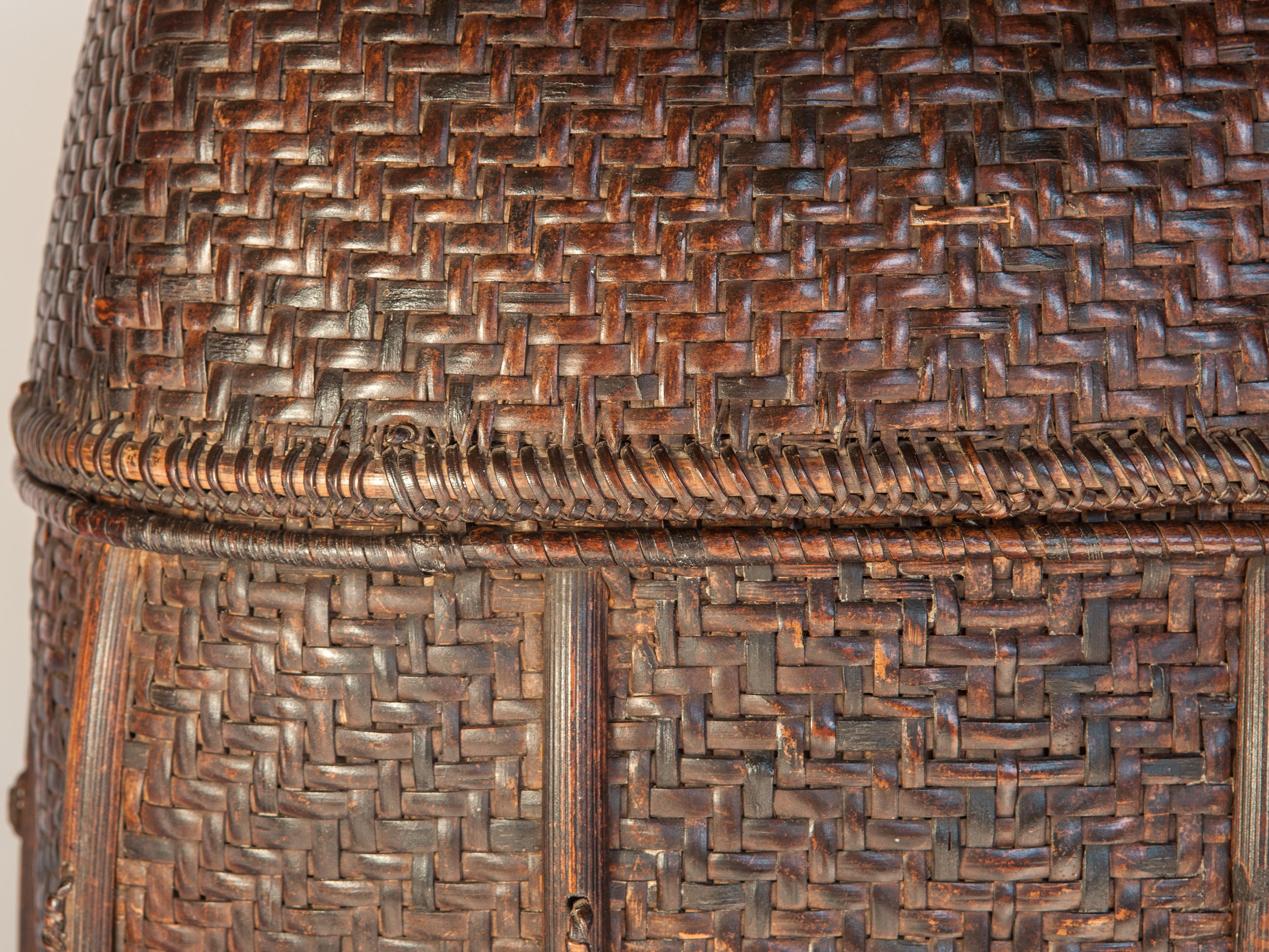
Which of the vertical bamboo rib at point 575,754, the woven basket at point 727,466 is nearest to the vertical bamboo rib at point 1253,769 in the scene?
the woven basket at point 727,466

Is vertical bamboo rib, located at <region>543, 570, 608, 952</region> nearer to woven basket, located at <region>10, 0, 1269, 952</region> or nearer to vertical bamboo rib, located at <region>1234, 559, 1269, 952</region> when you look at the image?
woven basket, located at <region>10, 0, 1269, 952</region>

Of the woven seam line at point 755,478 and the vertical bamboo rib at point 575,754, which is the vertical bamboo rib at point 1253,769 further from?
the vertical bamboo rib at point 575,754

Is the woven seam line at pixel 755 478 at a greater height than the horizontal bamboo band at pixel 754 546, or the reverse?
the woven seam line at pixel 755 478

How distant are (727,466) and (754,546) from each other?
0.06 meters

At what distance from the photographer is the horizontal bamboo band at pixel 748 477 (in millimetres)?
740

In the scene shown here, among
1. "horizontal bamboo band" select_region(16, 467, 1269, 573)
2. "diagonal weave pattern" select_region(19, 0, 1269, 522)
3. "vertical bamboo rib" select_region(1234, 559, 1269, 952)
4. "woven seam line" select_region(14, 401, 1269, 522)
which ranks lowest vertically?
"vertical bamboo rib" select_region(1234, 559, 1269, 952)

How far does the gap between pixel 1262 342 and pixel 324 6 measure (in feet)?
2.32

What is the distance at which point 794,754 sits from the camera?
786 mm

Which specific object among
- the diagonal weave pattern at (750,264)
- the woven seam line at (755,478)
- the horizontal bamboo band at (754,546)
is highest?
the diagonal weave pattern at (750,264)

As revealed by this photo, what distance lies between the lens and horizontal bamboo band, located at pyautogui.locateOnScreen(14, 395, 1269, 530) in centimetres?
74

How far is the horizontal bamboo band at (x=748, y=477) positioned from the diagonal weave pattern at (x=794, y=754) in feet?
0.18

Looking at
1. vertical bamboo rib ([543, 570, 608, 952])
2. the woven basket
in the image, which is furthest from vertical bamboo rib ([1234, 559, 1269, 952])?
vertical bamboo rib ([543, 570, 608, 952])

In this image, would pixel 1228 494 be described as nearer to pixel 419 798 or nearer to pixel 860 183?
pixel 860 183

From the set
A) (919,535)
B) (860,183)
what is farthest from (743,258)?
(919,535)
